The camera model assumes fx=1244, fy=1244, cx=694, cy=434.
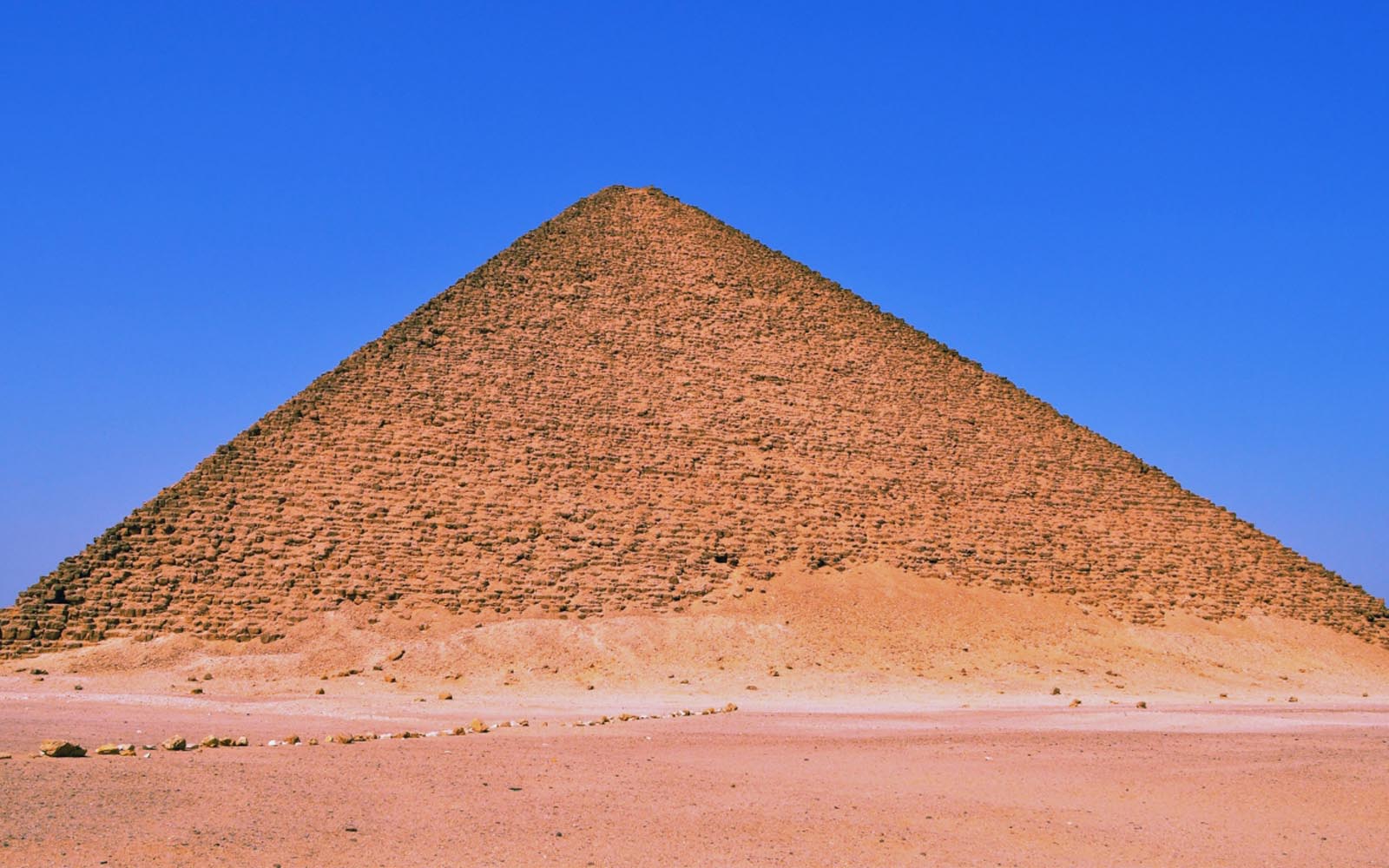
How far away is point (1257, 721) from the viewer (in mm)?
15969

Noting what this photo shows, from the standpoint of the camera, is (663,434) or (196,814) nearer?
(196,814)

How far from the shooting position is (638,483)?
1055 inches

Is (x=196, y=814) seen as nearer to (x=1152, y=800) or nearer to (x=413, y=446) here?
(x=1152, y=800)

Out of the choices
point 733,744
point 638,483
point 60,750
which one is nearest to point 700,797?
point 733,744

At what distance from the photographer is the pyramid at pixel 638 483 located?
23438 millimetres

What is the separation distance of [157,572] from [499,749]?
14.6m

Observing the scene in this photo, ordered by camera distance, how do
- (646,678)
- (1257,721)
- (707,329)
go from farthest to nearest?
1. (707,329)
2. (646,678)
3. (1257,721)

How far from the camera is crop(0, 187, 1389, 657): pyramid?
2344 centimetres

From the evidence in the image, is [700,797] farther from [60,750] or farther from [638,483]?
[638,483]

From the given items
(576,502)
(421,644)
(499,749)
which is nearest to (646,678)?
(421,644)

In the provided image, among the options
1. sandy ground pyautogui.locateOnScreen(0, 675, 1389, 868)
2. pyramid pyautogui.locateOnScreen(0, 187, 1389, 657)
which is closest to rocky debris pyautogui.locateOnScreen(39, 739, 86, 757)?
sandy ground pyautogui.locateOnScreen(0, 675, 1389, 868)

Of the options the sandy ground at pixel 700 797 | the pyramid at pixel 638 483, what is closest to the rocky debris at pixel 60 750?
the sandy ground at pixel 700 797

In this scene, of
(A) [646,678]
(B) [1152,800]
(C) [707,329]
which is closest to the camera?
(B) [1152,800]

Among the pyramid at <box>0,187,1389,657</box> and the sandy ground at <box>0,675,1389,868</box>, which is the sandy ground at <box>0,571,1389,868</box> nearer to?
the sandy ground at <box>0,675,1389,868</box>
